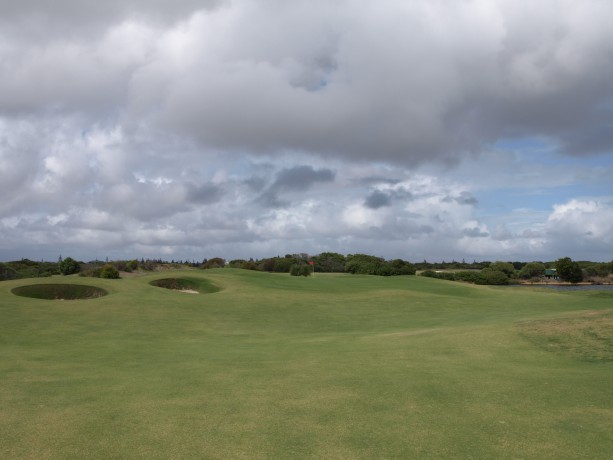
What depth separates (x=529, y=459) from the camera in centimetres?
677

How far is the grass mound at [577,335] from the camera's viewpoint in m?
14.5

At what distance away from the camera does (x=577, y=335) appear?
637 inches

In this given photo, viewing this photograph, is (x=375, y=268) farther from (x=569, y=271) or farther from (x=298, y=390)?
(x=298, y=390)

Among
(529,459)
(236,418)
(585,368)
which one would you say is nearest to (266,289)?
(585,368)

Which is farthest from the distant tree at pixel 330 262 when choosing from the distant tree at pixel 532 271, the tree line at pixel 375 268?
the distant tree at pixel 532 271

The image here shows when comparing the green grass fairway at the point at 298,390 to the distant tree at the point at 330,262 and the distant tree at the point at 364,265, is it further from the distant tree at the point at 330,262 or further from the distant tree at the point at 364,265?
the distant tree at the point at 330,262

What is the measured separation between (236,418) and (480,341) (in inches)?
420

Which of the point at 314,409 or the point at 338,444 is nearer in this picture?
the point at 338,444

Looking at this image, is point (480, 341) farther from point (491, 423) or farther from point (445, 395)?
point (491, 423)

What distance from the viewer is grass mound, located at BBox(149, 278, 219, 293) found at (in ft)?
122

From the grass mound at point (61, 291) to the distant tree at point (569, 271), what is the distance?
8121 centimetres

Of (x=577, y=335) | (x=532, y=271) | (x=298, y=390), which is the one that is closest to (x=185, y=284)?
(x=577, y=335)

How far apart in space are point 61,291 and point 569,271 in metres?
83.2

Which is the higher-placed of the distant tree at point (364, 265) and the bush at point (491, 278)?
the distant tree at point (364, 265)
